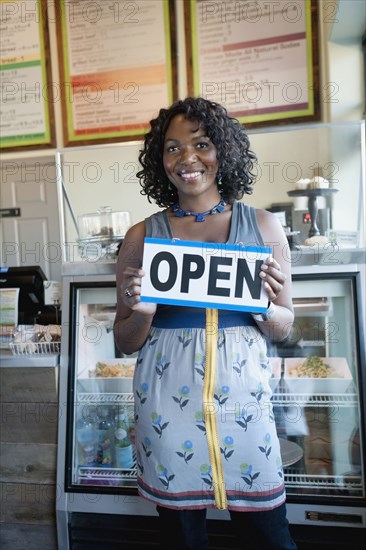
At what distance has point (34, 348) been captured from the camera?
186cm

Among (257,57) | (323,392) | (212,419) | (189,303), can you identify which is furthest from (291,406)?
(257,57)

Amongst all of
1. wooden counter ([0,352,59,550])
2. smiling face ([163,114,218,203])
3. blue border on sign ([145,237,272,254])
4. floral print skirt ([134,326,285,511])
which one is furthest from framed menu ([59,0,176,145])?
floral print skirt ([134,326,285,511])

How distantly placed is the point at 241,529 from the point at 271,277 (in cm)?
62

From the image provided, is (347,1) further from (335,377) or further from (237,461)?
(237,461)

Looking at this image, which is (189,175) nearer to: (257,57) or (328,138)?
(328,138)

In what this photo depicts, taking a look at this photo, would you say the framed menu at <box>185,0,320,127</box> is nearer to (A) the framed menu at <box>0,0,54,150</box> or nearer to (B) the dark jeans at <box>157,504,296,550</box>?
(A) the framed menu at <box>0,0,54,150</box>

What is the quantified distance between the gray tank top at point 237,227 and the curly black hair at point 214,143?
8 centimetres

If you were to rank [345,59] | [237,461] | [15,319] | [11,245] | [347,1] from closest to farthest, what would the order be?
1. [237,461]
2. [15,319]
3. [347,1]
4. [345,59]
5. [11,245]

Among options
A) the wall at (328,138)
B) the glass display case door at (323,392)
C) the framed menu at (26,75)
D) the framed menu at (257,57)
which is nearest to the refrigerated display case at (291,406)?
the glass display case door at (323,392)

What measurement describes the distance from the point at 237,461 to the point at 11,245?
2687 millimetres

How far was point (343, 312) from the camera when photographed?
175 centimetres

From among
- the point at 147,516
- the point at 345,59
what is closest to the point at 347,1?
the point at 345,59

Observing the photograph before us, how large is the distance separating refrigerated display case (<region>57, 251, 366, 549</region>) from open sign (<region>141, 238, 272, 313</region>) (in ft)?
1.79

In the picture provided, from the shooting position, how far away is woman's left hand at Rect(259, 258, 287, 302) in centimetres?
113
